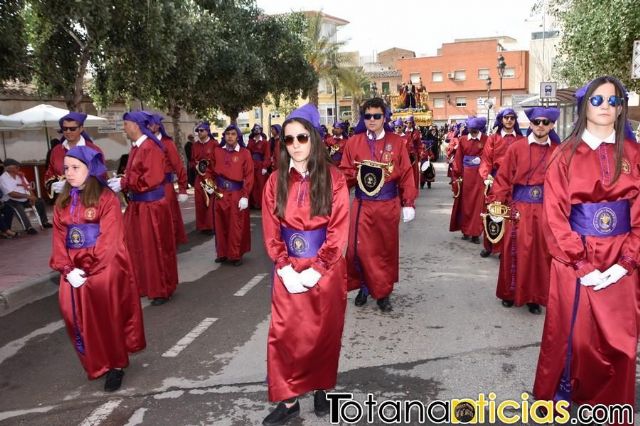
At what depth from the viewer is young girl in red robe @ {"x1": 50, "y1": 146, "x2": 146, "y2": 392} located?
4055mm

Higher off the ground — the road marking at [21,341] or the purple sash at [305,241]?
the purple sash at [305,241]

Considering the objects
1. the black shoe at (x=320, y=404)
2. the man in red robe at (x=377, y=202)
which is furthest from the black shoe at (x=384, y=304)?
the black shoe at (x=320, y=404)

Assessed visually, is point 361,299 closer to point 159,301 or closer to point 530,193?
point 530,193

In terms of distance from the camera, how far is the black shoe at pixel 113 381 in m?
4.21

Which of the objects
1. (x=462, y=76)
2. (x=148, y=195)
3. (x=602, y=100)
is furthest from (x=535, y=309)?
(x=462, y=76)

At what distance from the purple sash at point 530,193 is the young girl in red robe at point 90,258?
3.74m

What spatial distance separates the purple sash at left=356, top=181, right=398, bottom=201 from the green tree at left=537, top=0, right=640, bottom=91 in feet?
25.8

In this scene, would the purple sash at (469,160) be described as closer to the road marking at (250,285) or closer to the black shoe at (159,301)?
the road marking at (250,285)

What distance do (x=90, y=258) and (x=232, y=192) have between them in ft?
14.1

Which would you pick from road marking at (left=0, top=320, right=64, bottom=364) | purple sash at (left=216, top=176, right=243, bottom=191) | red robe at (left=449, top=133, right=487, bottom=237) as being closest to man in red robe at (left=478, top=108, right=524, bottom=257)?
red robe at (left=449, top=133, right=487, bottom=237)

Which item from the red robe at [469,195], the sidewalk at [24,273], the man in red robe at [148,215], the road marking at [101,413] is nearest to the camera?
the road marking at [101,413]

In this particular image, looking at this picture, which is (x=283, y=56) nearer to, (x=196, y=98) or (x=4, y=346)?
(x=196, y=98)

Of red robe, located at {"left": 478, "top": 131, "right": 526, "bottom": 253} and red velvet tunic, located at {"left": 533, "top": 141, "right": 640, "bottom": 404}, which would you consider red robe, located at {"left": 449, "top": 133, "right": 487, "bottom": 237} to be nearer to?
Answer: red robe, located at {"left": 478, "top": 131, "right": 526, "bottom": 253}

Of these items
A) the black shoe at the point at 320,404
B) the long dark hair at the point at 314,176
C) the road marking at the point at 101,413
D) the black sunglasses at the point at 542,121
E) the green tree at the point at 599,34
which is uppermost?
the green tree at the point at 599,34
